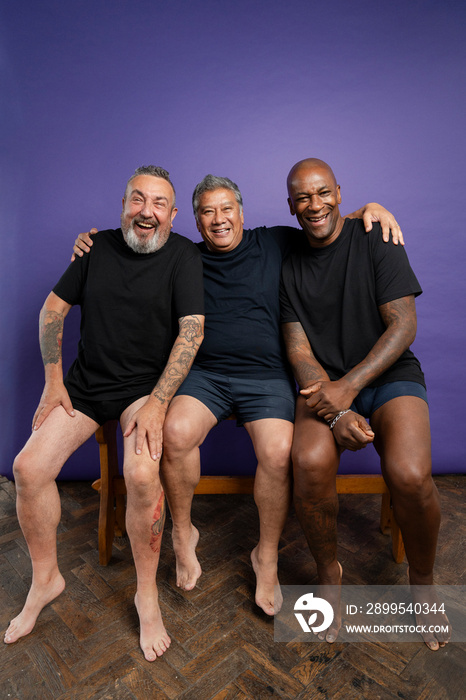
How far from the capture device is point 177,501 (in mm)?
1838

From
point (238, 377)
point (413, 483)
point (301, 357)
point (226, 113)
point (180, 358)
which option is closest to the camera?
point (413, 483)

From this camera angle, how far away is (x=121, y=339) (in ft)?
6.47

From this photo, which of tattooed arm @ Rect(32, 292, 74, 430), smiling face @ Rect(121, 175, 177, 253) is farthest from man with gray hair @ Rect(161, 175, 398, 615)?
tattooed arm @ Rect(32, 292, 74, 430)

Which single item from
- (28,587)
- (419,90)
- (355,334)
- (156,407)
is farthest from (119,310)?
(419,90)

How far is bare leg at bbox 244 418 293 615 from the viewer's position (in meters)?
1.73

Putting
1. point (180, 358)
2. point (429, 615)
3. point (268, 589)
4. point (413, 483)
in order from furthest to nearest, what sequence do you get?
point (180, 358) → point (268, 589) → point (429, 615) → point (413, 483)

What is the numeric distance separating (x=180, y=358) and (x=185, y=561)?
91cm

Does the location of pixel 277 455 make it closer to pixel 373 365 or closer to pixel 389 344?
pixel 373 365

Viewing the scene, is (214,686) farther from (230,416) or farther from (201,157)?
(201,157)

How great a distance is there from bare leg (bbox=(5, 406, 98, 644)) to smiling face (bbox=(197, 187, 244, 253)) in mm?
1118

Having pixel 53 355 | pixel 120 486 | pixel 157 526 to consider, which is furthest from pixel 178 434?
pixel 53 355

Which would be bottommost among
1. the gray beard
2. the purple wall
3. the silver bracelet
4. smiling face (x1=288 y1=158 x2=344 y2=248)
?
the silver bracelet

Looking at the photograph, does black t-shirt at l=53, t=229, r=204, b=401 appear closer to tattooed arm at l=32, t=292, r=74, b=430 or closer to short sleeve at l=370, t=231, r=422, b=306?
tattooed arm at l=32, t=292, r=74, b=430

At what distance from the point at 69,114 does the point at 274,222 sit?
58.9 inches
